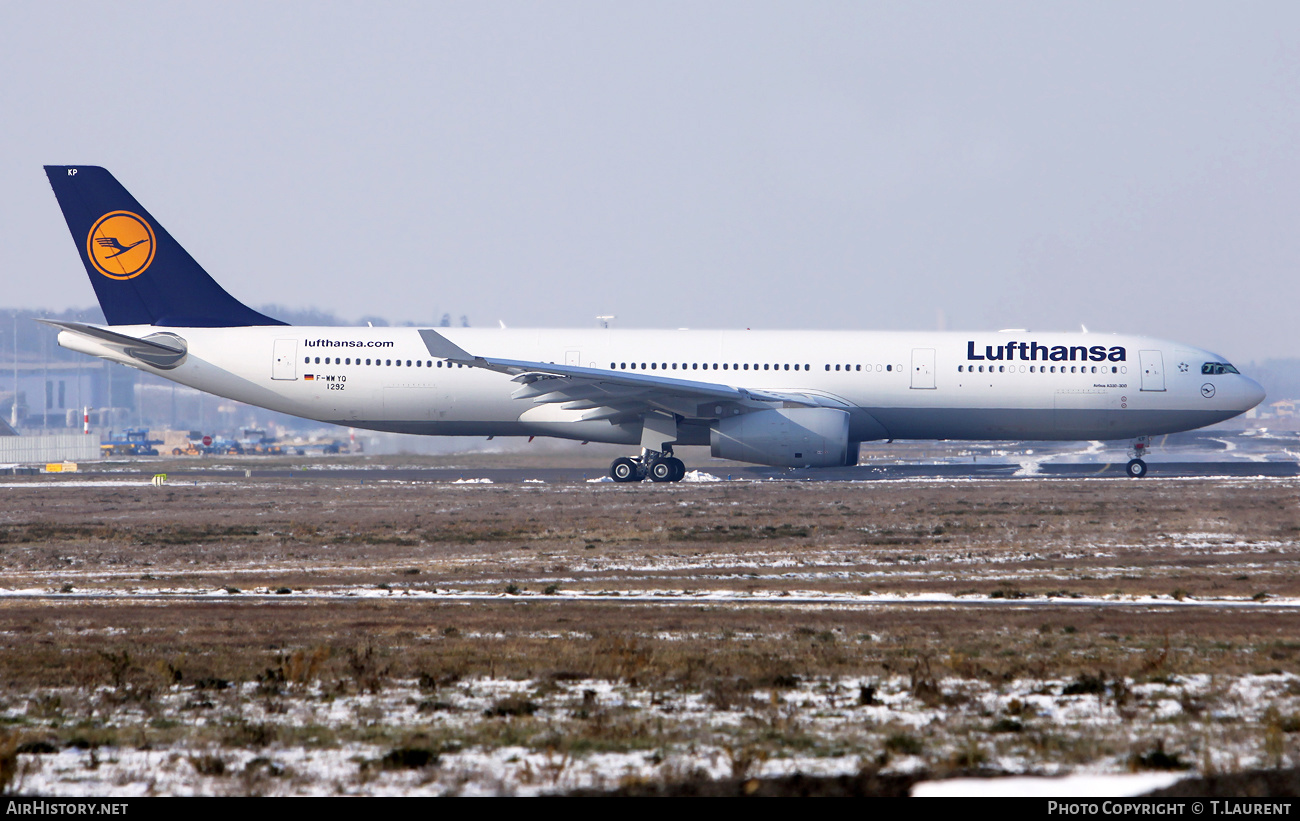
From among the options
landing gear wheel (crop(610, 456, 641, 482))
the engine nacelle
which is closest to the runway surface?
landing gear wheel (crop(610, 456, 641, 482))

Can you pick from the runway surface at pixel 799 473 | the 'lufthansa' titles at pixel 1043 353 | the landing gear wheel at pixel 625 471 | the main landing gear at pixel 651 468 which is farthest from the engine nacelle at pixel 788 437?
the 'lufthansa' titles at pixel 1043 353

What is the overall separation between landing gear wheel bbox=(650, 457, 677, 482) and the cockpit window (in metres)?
16.1

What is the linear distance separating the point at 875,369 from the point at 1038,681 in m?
25.5

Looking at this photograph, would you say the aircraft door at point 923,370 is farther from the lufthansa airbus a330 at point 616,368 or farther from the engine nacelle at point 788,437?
the engine nacelle at point 788,437

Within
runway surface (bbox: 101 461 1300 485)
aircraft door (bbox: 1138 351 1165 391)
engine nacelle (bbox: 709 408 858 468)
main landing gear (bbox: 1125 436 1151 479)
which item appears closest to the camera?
engine nacelle (bbox: 709 408 858 468)

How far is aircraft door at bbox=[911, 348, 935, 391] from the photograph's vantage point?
110 ft

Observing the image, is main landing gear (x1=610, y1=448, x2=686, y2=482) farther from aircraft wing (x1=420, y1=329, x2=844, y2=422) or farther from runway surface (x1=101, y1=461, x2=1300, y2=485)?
runway surface (x1=101, y1=461, x2=1300, y2=485)

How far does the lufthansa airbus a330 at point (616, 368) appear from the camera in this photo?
33625 mm

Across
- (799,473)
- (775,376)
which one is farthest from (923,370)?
(799,473)

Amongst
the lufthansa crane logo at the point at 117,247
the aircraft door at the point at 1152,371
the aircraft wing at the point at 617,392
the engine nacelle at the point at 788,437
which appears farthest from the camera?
the lufthansa crane logo at the point at 117,247

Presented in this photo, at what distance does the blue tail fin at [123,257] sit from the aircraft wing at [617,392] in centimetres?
816

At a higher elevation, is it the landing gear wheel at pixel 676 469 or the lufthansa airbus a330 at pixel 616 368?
the lufthansa airbus a330 at pixel 616 368

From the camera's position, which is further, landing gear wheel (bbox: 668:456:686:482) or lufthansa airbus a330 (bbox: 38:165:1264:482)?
lufthansa airbus a330 (bbox: 38:165:1264:482)

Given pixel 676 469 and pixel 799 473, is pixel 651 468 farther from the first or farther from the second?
pixel 799 473
